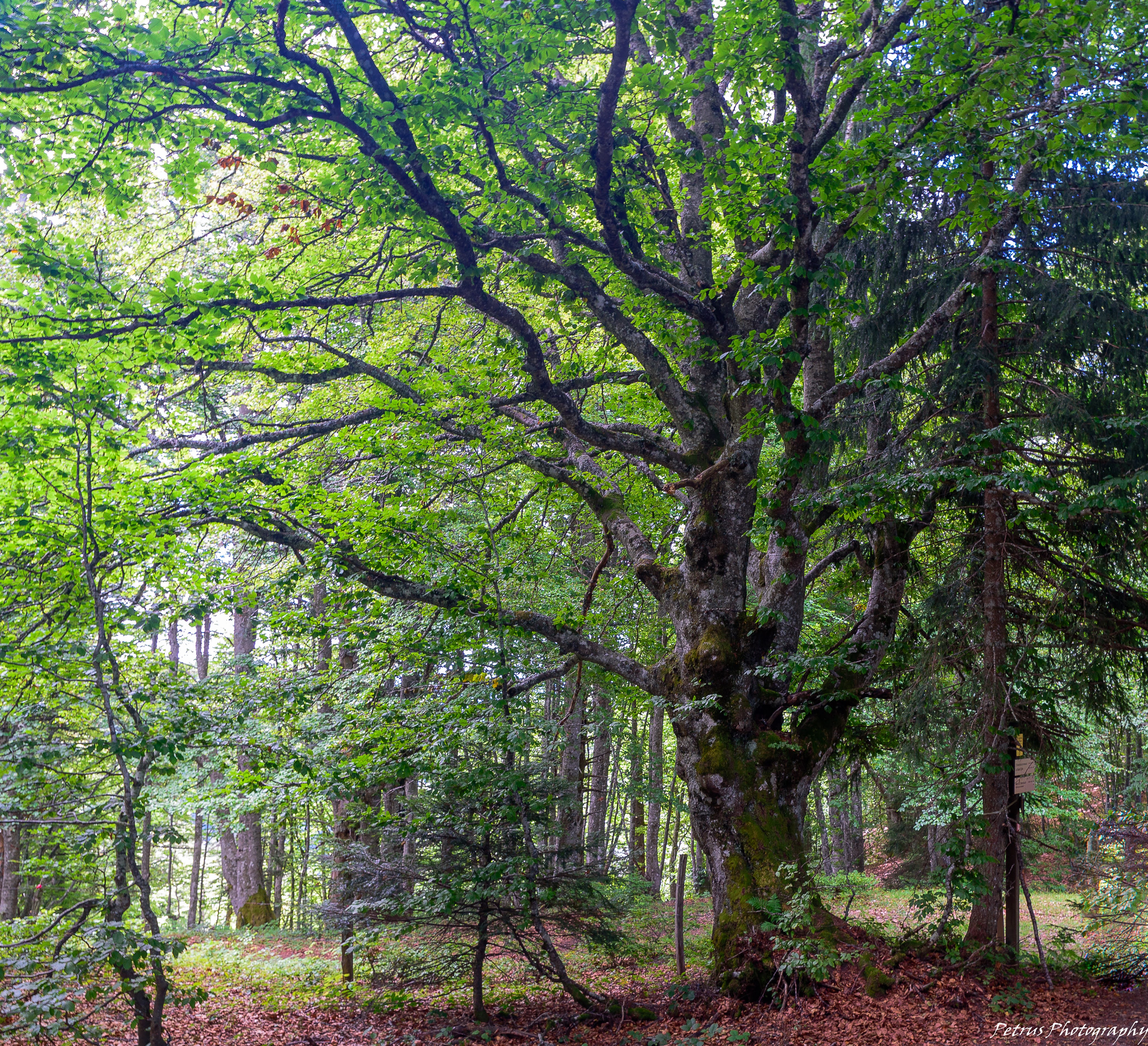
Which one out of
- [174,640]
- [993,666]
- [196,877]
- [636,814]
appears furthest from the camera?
[196,877]

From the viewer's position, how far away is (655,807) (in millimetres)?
Result: 16797

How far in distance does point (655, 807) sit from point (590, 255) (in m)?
12.7

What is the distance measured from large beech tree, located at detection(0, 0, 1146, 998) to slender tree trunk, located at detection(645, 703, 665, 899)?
680 centimetres

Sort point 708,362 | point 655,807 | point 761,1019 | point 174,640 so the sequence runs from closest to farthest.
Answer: point 761,1019 < point 708,362 < point 655,807 < point 174,640

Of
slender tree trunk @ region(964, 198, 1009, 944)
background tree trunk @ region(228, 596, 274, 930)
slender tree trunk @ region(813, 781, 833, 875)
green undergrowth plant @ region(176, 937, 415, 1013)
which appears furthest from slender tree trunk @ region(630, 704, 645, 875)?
slender tree trunk @ region(964, 198, 1009, 944)

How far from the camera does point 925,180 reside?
20.6ft

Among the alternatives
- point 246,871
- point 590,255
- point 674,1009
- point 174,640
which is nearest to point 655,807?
point 246,871

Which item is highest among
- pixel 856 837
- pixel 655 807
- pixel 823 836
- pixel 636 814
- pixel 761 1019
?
pixel 761 1019

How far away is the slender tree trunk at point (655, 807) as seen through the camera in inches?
603

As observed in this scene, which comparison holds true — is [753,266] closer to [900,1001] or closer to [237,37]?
[237,37]

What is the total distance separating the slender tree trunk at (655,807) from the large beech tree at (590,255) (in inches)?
268

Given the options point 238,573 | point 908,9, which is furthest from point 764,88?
point 238,573

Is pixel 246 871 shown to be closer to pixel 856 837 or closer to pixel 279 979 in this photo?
pixel 279 979
